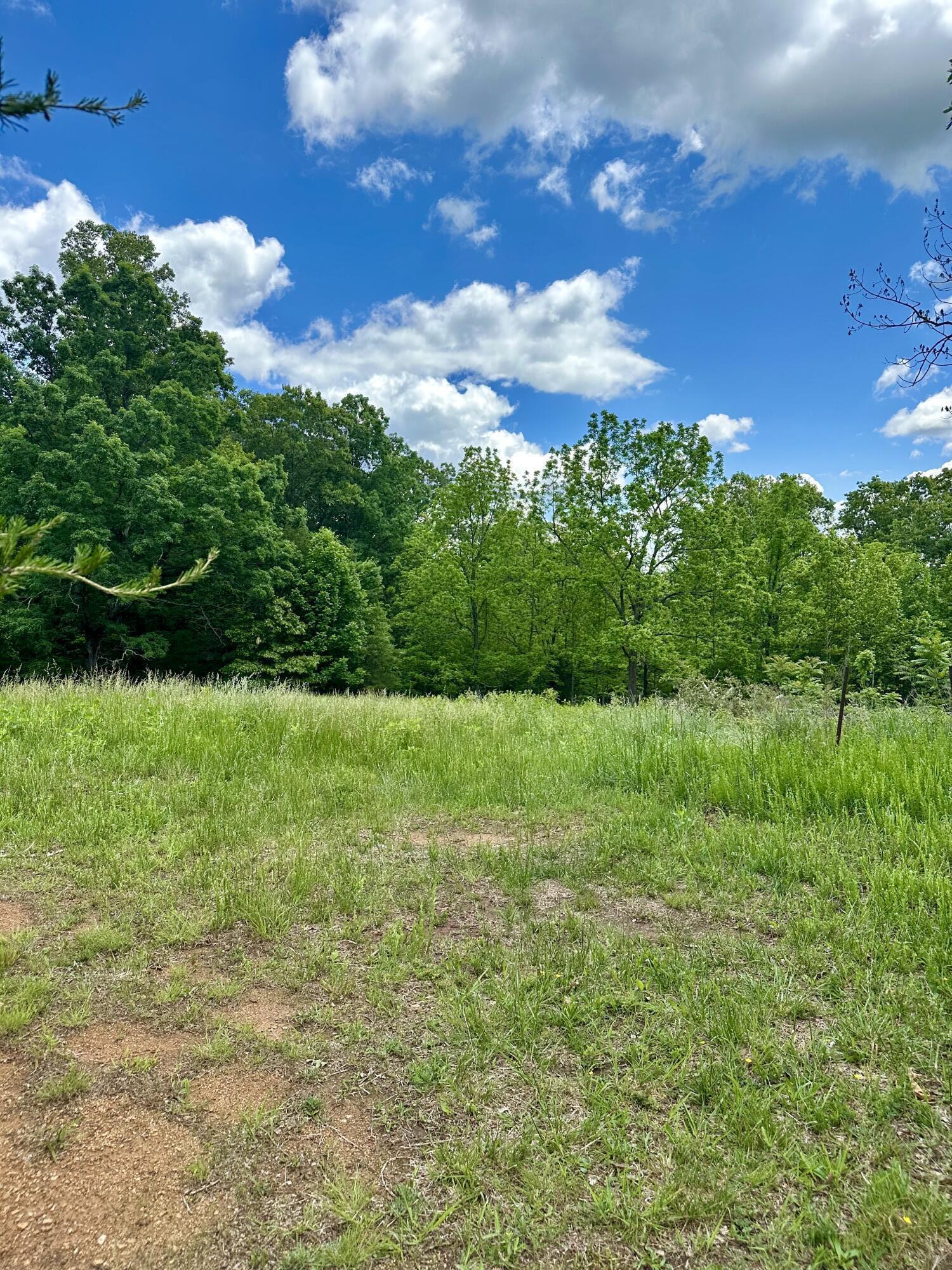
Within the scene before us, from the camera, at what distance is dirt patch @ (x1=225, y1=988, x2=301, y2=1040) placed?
2.41m

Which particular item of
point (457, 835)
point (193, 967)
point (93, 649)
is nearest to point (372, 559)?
point (93, 649)

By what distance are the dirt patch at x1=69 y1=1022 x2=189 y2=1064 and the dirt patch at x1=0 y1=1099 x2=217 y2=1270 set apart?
247 mm

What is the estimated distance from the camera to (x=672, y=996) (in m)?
2.55

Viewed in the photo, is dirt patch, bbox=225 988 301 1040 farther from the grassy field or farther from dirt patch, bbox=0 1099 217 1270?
dirt patch, bbox=0 1099 217 1270

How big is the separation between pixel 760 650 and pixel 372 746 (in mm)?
19369

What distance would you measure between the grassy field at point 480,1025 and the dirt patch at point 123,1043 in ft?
0.05

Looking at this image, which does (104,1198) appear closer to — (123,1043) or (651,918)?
(123,1043)

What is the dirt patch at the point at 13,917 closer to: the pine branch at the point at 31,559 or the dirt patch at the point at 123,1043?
the dirt patch at the point at 123,1043

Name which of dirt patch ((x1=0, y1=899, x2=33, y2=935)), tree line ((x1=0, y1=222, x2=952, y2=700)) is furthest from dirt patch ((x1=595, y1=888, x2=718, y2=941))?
tree line ((x1=0, y1=222, x2=952, y2=700))

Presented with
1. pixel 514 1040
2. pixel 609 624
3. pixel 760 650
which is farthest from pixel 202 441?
pixel 514 1040

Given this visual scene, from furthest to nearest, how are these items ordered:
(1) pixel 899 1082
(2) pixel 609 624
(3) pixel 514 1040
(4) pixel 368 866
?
(2) pixel 609 624
(4) pixel 368 866
(3) pixel 514 1040
(1) pixel 899 1082

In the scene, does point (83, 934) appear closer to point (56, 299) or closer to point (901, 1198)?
point (901, 1198)

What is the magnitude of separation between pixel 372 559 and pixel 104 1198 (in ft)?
90.7

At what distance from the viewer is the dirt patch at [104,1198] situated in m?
1.57
